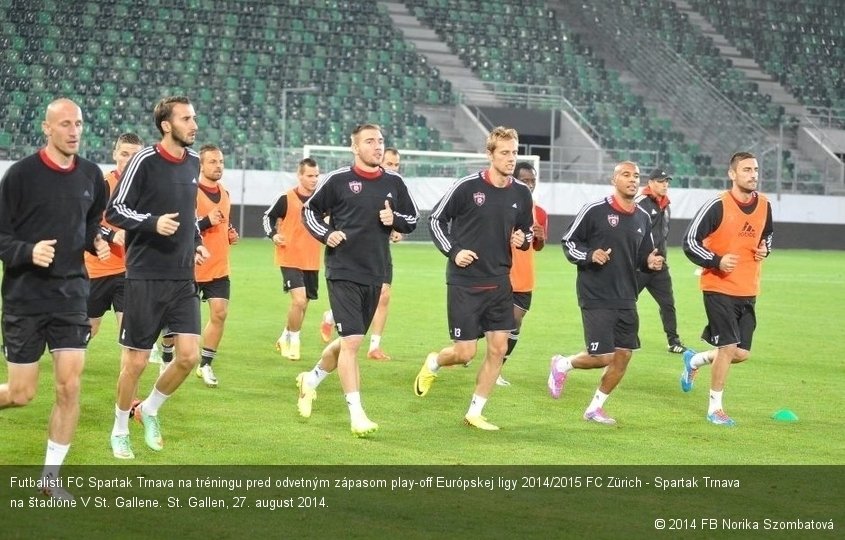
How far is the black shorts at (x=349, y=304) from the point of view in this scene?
363 inches

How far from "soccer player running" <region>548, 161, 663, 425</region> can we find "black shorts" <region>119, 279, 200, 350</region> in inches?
131

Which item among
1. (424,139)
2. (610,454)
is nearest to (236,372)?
(610,454)

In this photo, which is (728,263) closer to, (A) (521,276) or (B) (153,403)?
(A) (521,276)

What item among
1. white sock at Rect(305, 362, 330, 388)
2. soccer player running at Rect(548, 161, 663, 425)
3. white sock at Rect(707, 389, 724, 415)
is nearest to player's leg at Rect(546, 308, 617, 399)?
soccer player running at Rect(548, 161, 663, 425)

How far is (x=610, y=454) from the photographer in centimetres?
854

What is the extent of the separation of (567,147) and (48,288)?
1336 inches

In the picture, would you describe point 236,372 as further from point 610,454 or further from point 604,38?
point 604,38

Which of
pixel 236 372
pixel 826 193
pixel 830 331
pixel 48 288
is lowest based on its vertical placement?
pixel 826 193

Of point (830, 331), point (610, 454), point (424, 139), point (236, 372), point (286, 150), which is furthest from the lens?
point (424, 139)

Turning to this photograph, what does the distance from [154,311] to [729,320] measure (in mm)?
4676

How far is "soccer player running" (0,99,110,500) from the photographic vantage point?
22.1 ft

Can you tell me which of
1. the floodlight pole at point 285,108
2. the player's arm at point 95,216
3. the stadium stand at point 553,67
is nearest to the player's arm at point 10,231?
the player's arm at point 95,216

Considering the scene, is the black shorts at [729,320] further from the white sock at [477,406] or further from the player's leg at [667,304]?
the player's leg at [667,304]
